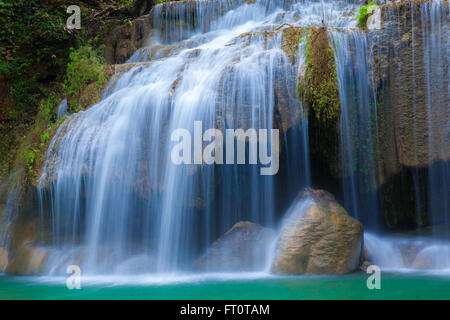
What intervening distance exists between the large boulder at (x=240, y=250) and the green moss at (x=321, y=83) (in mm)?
2124

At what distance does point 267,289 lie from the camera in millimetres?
4629

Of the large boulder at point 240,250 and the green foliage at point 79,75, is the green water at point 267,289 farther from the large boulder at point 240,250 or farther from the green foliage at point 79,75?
the green foliage at point 79,75

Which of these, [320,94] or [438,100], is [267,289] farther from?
[438,100]

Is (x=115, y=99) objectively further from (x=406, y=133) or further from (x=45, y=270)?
(x=406, y=133)

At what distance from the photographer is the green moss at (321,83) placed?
5980mm

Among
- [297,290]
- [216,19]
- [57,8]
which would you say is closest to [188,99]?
[297,290]

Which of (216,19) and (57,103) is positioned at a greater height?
(216,19)

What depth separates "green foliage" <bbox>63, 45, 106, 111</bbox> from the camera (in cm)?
841

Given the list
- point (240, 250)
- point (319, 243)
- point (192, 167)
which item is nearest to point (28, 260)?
point (192, 167)

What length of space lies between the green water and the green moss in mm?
2562

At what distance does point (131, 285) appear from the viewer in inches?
201

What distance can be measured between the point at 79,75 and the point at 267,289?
677cm

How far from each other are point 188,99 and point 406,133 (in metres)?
3.74

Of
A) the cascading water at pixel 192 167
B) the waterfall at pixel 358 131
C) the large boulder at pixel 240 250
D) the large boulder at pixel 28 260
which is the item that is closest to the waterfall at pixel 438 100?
the cascading water at pixel 192 167
